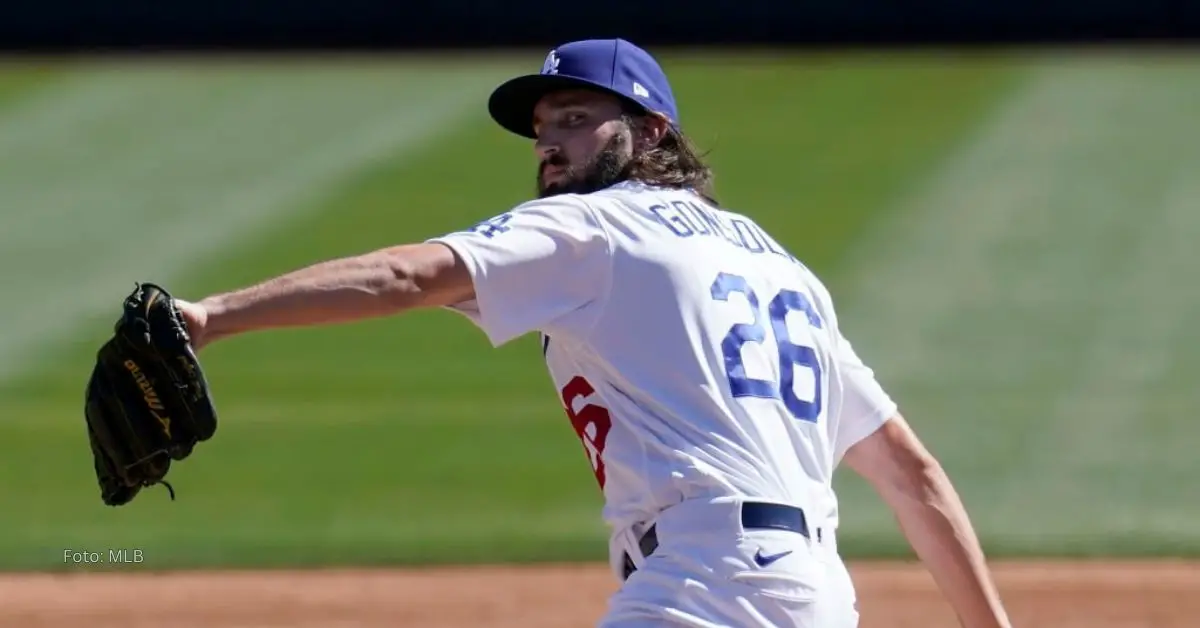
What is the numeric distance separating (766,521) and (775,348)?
0.30 metres

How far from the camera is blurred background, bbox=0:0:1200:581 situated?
782 cm

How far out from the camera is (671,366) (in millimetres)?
3029

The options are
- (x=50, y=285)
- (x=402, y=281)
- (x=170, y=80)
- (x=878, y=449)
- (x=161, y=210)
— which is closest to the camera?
(x=402, y=281)

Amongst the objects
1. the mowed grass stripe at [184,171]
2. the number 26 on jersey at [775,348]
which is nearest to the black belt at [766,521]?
the number 26 on jersey at [775,348]

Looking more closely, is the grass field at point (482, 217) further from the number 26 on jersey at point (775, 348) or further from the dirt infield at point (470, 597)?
the number 26 on jersey at point (775, 348)

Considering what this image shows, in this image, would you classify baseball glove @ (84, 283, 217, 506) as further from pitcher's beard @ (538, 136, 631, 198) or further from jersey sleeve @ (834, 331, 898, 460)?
jersey sleeve @ (834, 331, 898, 460)

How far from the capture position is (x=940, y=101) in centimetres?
1360

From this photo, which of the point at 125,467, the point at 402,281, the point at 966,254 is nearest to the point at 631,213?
the point at 402,281

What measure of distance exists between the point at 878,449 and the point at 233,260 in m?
7.52

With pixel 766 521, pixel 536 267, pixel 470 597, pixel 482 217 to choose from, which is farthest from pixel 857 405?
pixel 482 217

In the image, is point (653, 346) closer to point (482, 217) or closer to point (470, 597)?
point (470, 597)

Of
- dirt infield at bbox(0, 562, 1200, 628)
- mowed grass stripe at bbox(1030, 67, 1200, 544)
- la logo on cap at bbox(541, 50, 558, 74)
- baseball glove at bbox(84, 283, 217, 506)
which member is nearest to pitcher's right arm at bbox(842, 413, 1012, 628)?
la logo on cap at bbox(541, 50, 558, 74)

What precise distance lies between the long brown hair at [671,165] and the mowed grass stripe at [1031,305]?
4.27 m

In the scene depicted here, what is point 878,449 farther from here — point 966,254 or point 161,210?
point 161,210
